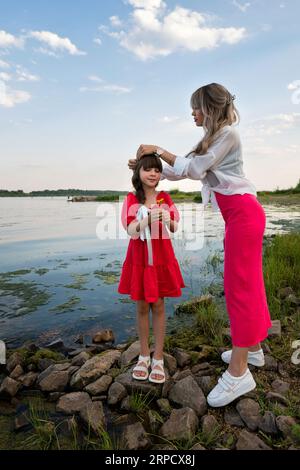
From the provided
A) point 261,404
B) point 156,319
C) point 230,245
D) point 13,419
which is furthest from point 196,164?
point 13,419

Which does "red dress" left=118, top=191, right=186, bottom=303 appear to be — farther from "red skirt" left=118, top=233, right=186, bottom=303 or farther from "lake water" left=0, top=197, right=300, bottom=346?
"lake water" left=0, top=197, right=300, bottom=346

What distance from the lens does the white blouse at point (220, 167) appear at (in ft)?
8.07

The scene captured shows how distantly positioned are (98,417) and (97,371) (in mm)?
602

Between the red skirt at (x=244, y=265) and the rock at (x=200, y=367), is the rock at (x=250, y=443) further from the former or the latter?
the rock at (x=200, y=367)

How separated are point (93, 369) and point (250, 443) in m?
1.45

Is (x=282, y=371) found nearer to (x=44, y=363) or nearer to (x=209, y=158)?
(x=209, y=158)

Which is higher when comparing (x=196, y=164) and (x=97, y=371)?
(x=196, y=164)

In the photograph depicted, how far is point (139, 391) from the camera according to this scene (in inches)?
110

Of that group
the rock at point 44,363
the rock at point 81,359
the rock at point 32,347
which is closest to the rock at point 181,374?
the rock at point 81,359

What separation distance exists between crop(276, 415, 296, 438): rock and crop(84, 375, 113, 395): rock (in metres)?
1.33

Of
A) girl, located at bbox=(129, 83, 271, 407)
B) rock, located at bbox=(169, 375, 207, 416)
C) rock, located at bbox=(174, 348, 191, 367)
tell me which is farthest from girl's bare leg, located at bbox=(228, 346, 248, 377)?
rock, located at bbox=(174, 348, 191, 367)

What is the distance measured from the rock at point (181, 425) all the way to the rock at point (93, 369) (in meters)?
0.86

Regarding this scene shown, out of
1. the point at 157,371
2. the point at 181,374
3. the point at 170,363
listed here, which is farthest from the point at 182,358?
the point at 157,371
